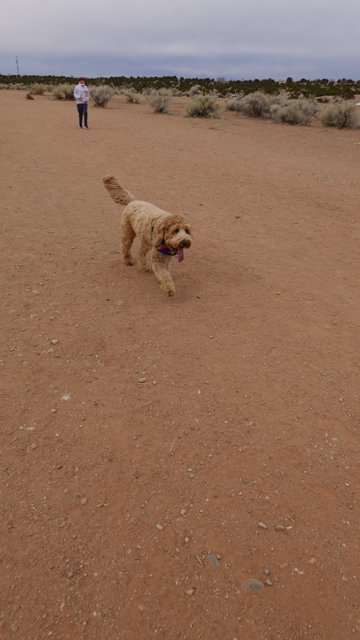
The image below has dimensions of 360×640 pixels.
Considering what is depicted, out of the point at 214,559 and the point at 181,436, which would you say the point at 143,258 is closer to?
the point at 181,436

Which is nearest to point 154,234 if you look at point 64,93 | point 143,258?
point 143,258

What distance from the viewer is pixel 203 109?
2308 centimetres

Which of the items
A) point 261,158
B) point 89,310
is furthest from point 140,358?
point 261,158

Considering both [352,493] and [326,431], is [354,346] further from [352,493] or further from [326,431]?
[352,493]

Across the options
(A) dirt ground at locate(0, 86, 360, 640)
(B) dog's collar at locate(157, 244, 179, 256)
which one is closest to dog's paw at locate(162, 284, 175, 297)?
(A) dirt ground at locate(0, 86, 360, 640)

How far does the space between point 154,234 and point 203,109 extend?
20948 millimetres

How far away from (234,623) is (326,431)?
1724 millimetres

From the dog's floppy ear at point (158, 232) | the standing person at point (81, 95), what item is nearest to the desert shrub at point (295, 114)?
the standing person at point (81, 95)

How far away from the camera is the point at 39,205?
A: 835cm

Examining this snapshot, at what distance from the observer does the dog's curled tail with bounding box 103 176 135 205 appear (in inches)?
233

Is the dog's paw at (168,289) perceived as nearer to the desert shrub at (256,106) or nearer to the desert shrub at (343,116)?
the desert shrub at (343,116)

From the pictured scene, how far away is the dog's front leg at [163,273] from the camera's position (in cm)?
537

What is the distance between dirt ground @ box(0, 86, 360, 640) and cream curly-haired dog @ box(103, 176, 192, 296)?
0.82 feet

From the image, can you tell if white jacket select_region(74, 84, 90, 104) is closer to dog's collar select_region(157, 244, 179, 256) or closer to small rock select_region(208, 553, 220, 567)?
dog's collar select_region(157, 244, 179, 256)
